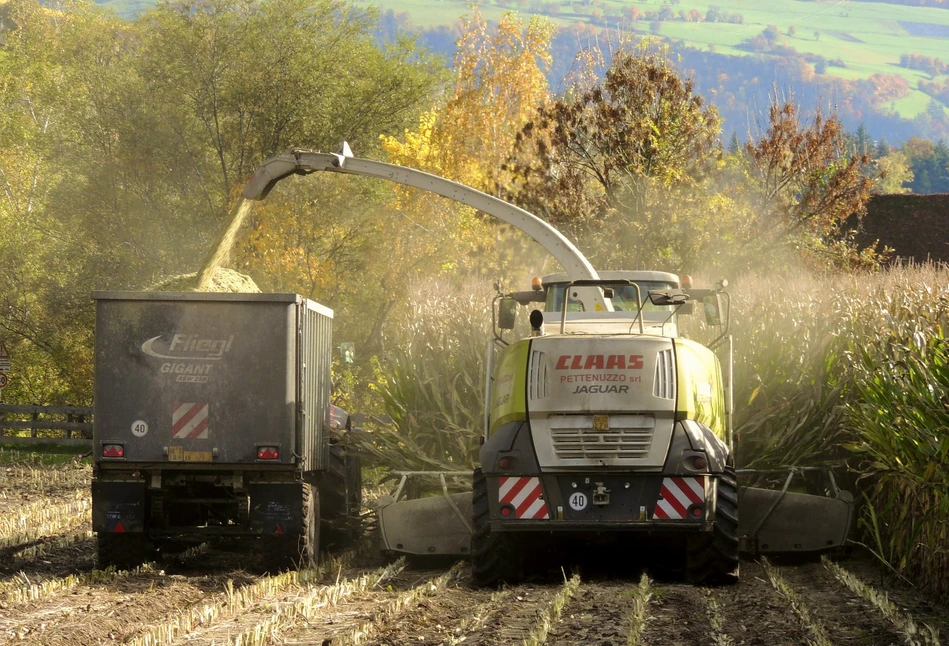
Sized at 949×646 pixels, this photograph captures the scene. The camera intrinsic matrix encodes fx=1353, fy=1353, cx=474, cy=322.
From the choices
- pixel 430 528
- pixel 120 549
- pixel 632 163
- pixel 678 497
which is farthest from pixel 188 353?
pixel 632 163

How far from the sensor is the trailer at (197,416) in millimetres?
12352

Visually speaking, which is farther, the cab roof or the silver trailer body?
the cab roof

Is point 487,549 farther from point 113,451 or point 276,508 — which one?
point 113,451

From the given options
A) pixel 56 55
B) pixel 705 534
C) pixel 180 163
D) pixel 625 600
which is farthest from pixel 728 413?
pixel 56 55

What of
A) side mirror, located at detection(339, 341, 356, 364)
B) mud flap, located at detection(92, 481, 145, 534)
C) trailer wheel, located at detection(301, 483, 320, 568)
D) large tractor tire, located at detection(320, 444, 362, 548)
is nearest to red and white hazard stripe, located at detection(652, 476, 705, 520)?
trailer wheel, located at detection(301, 483, 320, 568)

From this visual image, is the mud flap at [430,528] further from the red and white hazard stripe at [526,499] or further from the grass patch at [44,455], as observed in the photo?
the grass patch at [44,455]

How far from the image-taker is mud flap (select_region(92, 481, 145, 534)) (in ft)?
40.5

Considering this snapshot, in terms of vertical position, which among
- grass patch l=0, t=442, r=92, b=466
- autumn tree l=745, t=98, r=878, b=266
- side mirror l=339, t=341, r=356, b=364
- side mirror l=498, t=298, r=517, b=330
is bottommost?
grass patch l=0, t=442, r=92, b=466

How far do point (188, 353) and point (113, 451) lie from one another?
1115 millimetres

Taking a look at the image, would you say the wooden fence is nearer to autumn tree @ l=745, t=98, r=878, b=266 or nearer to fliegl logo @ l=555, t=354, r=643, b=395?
autumn tree @ l=745, t=98, r=878, b=266

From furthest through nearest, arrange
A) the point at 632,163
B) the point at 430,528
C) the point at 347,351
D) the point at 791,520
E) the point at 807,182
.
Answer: the point at 807,182 < the point at 632,163 < the point at 347,351 < the point at 430,528 < the point at 791,520

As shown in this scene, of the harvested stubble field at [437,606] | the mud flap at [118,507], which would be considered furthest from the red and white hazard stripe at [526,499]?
the mud flap at [118,507]

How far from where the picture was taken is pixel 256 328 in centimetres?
1245

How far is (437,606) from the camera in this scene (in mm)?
10023
